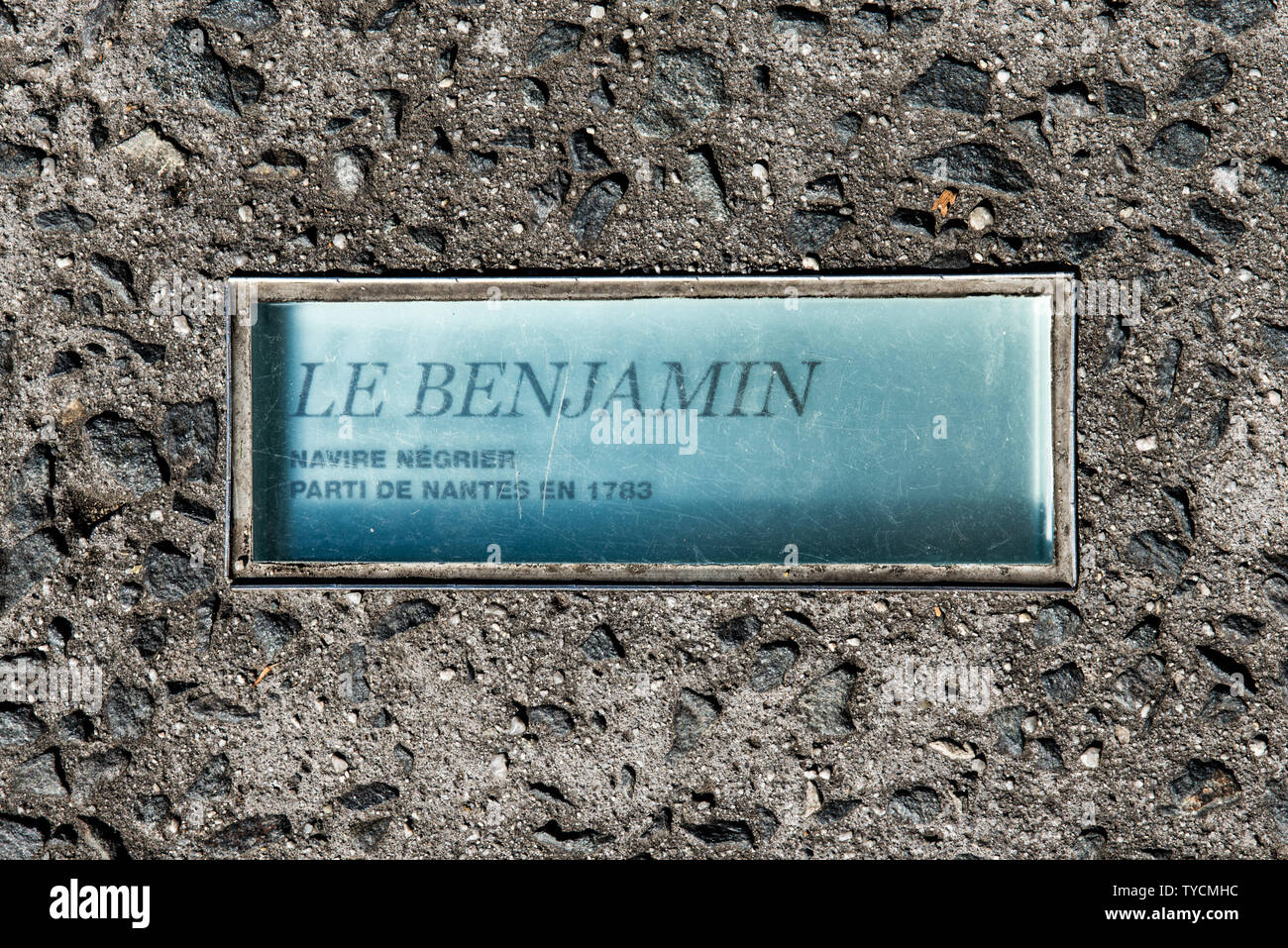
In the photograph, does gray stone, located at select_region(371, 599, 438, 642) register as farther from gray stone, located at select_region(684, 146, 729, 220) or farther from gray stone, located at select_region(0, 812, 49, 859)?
gray stone, located at select_region(684, 146, 729, 220)

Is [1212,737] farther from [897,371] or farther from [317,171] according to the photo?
[317,171]

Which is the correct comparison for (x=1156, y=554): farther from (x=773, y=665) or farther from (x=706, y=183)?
(x=706, y=183)

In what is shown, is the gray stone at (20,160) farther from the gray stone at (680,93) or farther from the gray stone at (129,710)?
the gray stone at (680,93)

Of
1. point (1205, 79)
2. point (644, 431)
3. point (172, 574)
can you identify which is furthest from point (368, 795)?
point (1205, 79)

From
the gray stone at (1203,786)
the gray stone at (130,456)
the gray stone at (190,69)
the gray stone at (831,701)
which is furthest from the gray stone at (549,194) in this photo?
the gray stone at (1203,786)

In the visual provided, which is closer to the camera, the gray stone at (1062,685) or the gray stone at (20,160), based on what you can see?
the gray stone at (1062,685)

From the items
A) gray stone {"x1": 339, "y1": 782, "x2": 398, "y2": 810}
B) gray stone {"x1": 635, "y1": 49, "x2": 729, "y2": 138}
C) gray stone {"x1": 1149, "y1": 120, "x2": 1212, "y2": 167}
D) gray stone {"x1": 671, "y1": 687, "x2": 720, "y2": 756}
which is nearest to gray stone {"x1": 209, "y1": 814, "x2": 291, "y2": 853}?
gray stone {"x1": 339, "y1": 782, "x2": 398, "y2": 810}

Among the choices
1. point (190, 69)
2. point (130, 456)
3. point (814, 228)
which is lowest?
point (130, 456)
